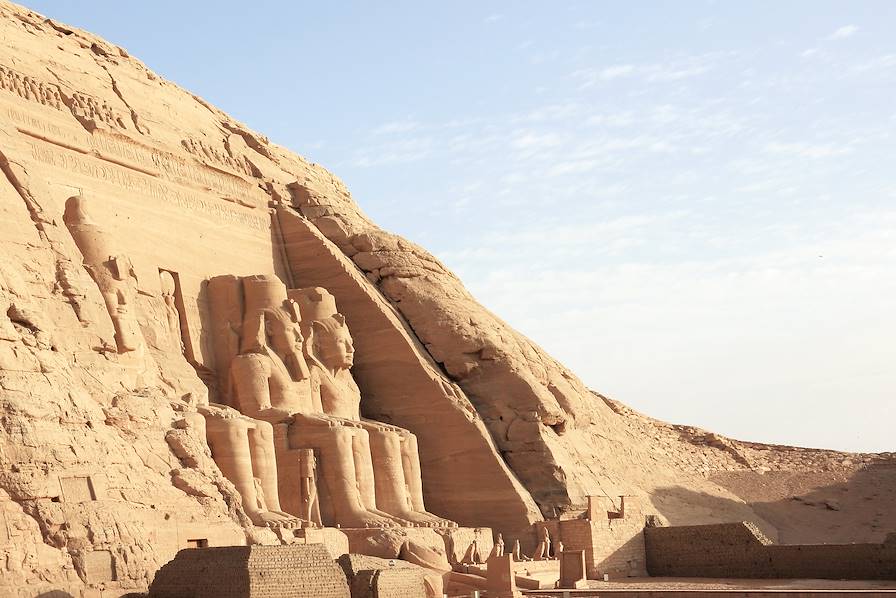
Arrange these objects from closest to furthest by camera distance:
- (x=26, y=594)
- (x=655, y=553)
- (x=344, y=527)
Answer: (x=26, y=594)
(x=344, y=527)
(x=655, y=553)

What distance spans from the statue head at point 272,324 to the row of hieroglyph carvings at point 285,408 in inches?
→ 0.6

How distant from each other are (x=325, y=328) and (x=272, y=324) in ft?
3.53

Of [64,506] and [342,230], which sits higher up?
[342,230]

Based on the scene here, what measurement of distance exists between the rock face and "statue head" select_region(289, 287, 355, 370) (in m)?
0.28

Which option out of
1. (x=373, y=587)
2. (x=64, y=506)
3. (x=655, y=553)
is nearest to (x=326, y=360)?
(x=655, y=553)

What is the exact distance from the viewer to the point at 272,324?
2198cm

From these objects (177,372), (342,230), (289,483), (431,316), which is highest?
(342,230)

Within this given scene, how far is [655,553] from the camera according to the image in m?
23.8

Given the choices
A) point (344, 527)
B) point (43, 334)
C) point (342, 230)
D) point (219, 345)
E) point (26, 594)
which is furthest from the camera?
point (342, 230)

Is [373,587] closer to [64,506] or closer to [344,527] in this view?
[64,506]

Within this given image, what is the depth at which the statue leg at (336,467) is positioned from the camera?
20.3 metres

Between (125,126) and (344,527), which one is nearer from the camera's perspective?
(344,527)

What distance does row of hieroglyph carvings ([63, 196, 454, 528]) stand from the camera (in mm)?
18641

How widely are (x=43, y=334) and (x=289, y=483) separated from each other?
5708 millimetres
